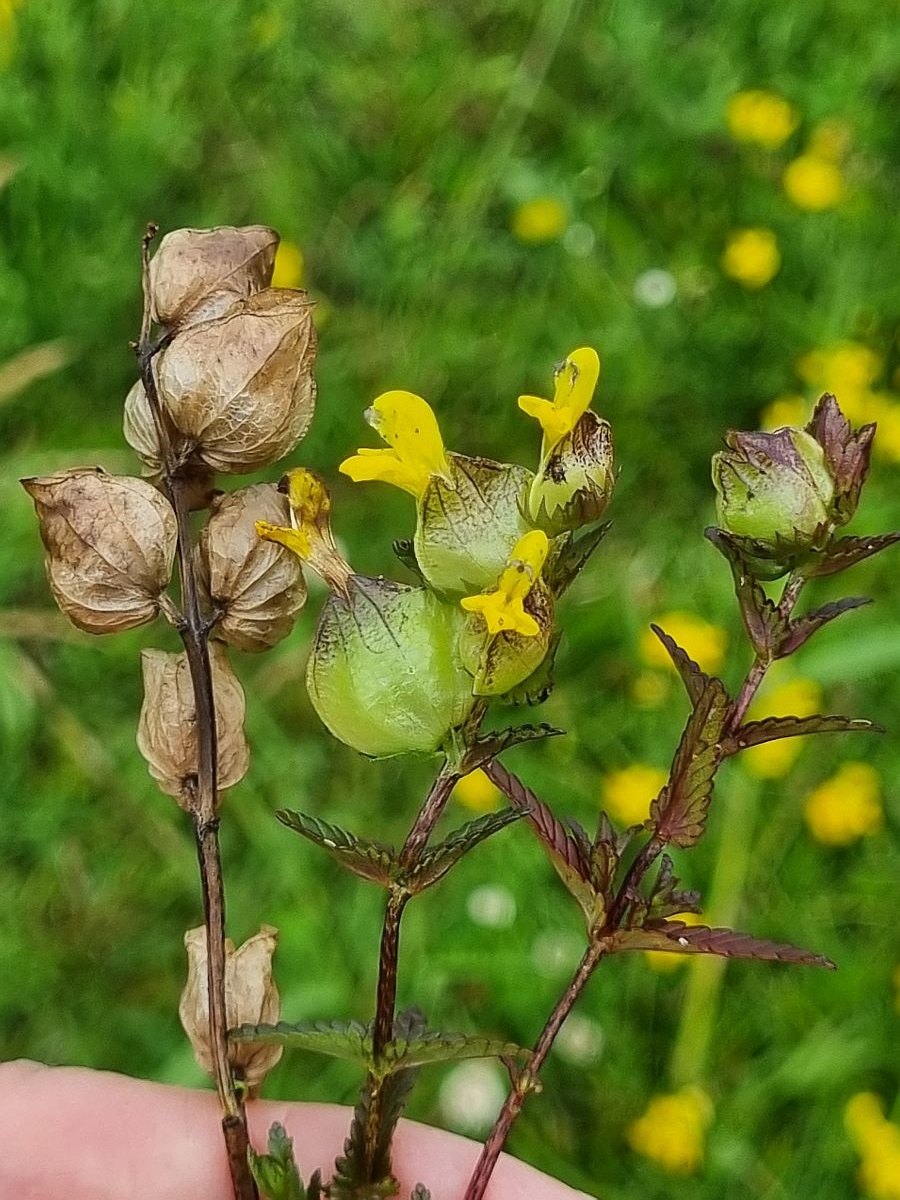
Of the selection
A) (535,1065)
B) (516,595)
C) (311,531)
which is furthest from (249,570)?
(535,1065)

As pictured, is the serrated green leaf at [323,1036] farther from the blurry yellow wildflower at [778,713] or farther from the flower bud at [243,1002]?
the blurry yellow wildflower at [778,713]

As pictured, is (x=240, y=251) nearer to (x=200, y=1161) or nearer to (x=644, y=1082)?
(x=200, y=1161)

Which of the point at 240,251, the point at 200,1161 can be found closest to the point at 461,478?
the point at 240,251

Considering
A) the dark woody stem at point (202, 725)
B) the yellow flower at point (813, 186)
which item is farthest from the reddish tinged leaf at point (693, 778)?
the yellow flower at point (813, 186)

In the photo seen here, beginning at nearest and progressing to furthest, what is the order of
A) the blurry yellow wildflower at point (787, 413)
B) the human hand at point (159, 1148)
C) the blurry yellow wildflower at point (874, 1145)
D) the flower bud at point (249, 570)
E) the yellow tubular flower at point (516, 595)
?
the yellow tubular flower at point (516, 595) < the flower bud at point (249, 570) < the human hand at point (159, 1148) < the blurry yellow wildflower at point (874, 1145) < the blurry yellow wildflower at point (787, 413)

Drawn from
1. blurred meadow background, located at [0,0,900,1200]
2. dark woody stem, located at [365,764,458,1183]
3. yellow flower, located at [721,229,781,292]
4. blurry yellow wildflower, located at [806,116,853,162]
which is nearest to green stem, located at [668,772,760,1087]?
blurred meadow background, located at [0,0,900,1200]

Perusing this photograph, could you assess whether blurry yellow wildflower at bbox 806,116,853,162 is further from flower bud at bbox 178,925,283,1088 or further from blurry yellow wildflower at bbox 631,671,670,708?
flower bud at bbox 178,925,283,1088
